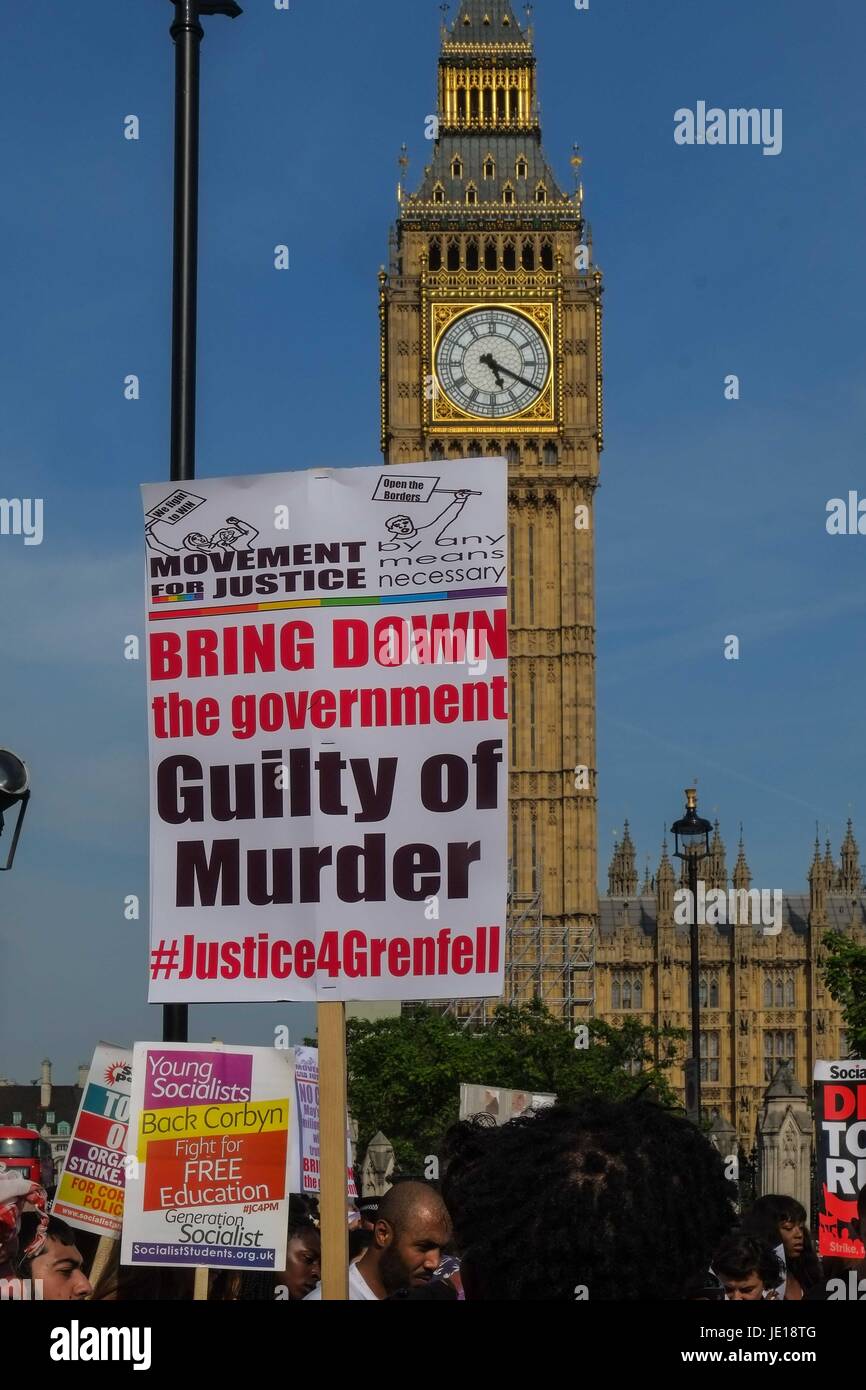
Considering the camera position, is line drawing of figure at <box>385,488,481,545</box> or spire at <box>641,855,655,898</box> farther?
spire at <box>641,855,655,898</box>

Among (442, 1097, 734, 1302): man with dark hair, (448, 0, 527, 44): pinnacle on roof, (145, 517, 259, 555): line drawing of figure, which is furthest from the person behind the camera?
(448, 0, 527, 44): pinnacle on roof

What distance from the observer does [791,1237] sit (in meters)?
9.23

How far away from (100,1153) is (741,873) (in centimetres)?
6889

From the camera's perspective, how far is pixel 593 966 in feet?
223

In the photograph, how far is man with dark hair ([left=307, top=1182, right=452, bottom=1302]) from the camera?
5770 millimetres

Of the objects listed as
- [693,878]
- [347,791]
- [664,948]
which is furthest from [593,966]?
[347,791]

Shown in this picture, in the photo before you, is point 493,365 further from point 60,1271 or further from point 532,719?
point 60,1271

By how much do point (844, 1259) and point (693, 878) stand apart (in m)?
17.2

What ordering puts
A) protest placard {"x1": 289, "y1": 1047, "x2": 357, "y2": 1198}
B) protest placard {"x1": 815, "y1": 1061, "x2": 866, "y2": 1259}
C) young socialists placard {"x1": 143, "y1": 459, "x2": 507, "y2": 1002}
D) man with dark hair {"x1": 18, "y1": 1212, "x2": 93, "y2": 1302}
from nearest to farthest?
young socialists placard {"x1": 143, "y1": 459, "x2": 507, "y2": 1002} → man with dark hair {"x1": 18, "y1": 1212, "x2": 93, "y2": 1302} → protest placard {"x1": 815, "y1": 1061, "x2": 866, "y2": 1259} → protest placard {"x1": 289, "y1": 1047, "x2": 357, "y2": 1198}

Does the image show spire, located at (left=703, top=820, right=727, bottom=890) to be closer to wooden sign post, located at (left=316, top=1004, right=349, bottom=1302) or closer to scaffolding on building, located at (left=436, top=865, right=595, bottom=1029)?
scaffolding on building, located at (left=436, top=865, right=595, bottom=1029)

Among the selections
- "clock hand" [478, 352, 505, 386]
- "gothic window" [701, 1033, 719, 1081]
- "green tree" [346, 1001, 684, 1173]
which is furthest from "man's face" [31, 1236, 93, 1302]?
"gothic window" [701, 1033, 719, 1081]

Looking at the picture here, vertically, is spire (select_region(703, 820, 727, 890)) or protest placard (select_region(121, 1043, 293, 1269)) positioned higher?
spire (select_region(703, 820, 727, 890))

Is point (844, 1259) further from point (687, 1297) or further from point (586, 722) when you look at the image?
point (586, 722)

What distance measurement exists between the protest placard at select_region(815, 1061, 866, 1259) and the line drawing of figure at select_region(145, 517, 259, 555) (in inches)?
208
